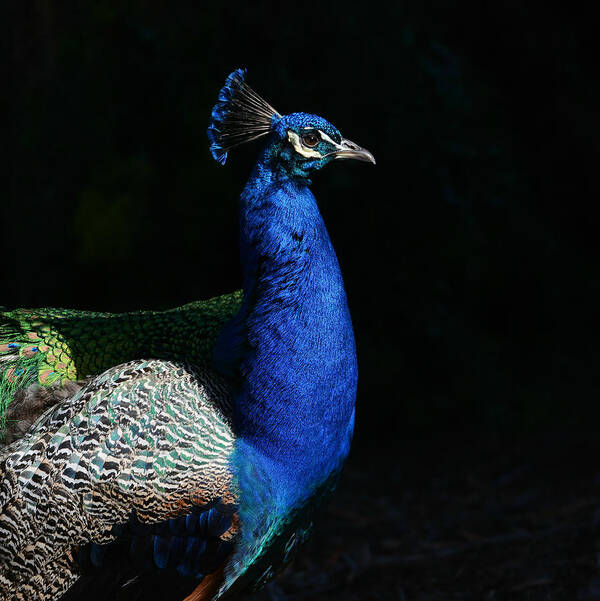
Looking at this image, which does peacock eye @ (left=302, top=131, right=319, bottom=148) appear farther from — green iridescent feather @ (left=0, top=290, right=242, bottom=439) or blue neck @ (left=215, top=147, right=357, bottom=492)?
green iridescent feather @ (left=0, top=290, right=242, bottom=439)

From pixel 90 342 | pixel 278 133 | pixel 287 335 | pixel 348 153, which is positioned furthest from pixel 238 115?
pixel 90 342

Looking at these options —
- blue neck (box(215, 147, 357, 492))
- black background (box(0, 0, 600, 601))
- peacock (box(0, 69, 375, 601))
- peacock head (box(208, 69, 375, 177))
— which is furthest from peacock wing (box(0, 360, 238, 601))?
black background (box(0, 0, 600, 601))

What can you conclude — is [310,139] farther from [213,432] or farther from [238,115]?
[213,432]

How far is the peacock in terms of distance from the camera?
2314 millimetres

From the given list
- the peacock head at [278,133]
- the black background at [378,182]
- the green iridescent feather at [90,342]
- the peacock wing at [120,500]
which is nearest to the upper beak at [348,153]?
the peacock head at [278,133]

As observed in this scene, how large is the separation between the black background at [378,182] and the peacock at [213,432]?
206cm

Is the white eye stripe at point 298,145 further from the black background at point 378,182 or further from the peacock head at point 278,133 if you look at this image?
the black background at point 378,182

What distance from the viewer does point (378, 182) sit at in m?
4.69

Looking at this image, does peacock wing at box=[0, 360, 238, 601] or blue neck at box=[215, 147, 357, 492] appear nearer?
peacock wing at box=[0, 360, 238, 601]

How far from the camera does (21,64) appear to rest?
4.63 m

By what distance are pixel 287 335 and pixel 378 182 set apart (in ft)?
7.89

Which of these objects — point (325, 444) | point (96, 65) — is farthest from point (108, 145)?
point (325, 444)

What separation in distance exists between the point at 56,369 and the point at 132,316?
1.01ft

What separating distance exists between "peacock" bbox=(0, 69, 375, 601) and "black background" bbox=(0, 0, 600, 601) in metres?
2.06
